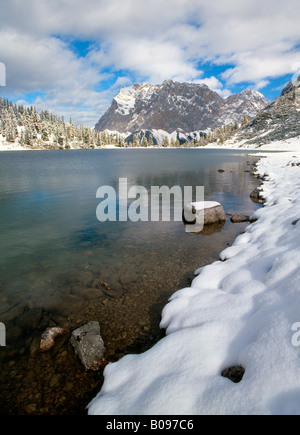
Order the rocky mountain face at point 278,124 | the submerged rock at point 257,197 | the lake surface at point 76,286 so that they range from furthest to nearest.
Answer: the rocky mountain face at point 278,124, the submerged rock at point 257,197, the lake surface at point 76,286

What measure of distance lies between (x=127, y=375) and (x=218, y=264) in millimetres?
4761

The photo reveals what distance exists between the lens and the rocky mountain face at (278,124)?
138500 millimetres

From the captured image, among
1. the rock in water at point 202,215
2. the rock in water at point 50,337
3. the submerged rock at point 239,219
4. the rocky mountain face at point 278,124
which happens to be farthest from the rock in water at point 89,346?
the rocky mountain face at point 278,124

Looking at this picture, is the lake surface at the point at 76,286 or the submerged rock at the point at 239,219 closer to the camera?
the lake surface at the point at 76,286

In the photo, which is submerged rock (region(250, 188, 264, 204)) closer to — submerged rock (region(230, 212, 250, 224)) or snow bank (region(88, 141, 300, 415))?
submerged rock (region(230, 212, 250, 224))

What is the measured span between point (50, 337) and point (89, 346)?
1.17m

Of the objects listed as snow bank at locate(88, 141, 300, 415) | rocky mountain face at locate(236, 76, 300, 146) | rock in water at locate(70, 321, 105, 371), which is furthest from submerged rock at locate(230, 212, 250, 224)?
rocky mountain face at locate(236, 76, 300, 146)

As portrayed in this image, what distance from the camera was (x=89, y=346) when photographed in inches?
198

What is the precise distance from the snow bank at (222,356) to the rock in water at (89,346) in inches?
20.8

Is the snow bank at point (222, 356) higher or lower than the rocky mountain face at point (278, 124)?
lower

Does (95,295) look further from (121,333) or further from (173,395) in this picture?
(173,395)

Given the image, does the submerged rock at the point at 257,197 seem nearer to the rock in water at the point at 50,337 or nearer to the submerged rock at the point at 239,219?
the submerged rock at the point at 239,219

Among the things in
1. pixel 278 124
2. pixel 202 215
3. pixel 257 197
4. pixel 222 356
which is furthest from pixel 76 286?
pixel 278 124

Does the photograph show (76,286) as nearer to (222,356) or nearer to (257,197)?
(222,356)
